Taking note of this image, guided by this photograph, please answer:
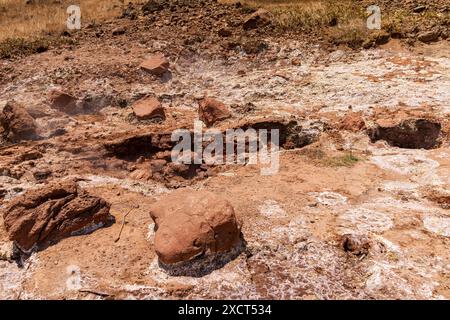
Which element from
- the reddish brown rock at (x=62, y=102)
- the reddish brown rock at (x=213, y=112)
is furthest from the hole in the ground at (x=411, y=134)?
the reddish brown rock at (x=62, y=102)

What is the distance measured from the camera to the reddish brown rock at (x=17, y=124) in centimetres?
699

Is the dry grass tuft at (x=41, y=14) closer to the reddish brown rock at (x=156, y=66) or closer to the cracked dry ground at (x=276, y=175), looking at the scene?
the cracked dry ground at (x=276, y=175)

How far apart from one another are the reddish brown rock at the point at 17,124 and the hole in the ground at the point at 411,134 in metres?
6.09

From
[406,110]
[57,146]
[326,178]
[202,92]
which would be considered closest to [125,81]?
[202,92]

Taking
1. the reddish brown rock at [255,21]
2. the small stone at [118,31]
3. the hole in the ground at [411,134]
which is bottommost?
the hole in the ground at [411,134]

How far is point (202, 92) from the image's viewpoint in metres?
8.91

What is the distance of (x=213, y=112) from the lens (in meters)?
7.57

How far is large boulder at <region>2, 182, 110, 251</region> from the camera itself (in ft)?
14.2

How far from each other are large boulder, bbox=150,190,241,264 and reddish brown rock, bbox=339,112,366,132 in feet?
11.8

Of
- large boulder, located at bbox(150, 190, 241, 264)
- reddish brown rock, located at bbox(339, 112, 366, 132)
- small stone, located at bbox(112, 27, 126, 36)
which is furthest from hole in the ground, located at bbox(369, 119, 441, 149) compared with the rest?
small stone, located at bbox(112, 27, 126, 36)

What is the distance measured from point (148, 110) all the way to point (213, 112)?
1.31 meters

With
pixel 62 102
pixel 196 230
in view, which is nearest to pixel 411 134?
pixel 196 230
